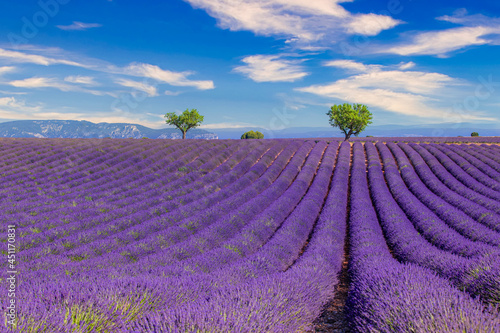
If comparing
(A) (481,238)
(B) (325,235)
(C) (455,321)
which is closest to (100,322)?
(C) (455,321)

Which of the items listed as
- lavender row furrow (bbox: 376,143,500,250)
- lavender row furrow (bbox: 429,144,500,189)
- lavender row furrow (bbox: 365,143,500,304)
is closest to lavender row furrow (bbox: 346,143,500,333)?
lavender row furrow (bbox: 365,143,500,304)

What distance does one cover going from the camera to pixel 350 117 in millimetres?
44094

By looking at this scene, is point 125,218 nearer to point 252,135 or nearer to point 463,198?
point 463,198

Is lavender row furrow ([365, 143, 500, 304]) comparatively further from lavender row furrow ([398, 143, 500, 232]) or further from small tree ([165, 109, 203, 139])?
small tree ([165, 109, 203, 139])

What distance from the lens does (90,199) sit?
1197 centimetres

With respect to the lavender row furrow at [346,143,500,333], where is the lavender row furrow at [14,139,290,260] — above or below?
below

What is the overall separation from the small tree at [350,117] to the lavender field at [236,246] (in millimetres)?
24534

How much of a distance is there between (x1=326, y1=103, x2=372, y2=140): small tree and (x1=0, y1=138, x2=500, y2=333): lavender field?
80.5 feet

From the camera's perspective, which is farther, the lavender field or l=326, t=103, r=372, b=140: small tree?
l=326, t=103, r=372, b=140: small tree

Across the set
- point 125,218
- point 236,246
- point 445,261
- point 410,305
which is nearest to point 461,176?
point 445,261

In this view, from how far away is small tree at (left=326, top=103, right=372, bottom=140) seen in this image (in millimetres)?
44438

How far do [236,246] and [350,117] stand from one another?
1637 inches

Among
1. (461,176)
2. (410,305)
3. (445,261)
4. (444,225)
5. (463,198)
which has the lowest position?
(444,225)

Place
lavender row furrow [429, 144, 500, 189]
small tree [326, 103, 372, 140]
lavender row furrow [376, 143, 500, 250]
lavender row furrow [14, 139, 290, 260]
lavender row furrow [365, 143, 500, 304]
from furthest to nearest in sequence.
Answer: small tree [326, 103, 372, 140], lavender row furrow [429, 144, 500, 189], lavender row furrow [14, 139, 290, 260], lavender row furrow [376, 143, 500, 250], lavender row furrow [365, 143, 500, 304]
